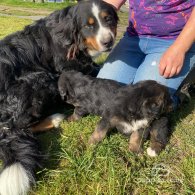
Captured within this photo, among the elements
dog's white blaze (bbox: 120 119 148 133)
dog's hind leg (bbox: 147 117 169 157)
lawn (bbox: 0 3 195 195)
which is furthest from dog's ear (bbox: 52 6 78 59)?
dog's hind leg (bbox: 147 117 169 157)

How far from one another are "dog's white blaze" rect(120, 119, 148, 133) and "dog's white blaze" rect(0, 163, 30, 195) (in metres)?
1.12

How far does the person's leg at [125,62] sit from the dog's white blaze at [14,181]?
2.15m

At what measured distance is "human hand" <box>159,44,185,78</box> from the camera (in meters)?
3.88

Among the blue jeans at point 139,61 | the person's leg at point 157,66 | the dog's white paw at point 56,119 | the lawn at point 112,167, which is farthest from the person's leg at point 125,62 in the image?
the lawn at point 112,167

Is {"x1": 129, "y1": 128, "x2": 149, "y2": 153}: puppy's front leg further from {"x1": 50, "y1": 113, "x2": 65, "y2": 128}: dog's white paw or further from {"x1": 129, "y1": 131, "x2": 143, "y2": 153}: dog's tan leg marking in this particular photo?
{"x1": 50, "y1": 113, "x2": 65, "y2": 128}: dog's white paw

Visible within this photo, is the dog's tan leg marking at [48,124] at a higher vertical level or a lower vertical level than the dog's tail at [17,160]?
lower

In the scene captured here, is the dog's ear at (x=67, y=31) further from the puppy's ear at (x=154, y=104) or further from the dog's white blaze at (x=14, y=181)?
the dog's white blaze at (x=14, y=181)

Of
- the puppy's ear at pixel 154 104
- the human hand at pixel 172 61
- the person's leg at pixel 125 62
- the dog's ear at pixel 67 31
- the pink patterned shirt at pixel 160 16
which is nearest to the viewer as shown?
the puppy's ear at pixel 154 104

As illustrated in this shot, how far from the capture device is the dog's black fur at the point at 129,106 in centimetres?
333

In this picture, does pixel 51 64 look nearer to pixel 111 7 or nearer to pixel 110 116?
pixel 111 7

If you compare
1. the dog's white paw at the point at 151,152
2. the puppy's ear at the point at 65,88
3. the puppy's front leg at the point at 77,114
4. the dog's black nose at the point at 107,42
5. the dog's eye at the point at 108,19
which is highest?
the dog's eye at the point at 108,19

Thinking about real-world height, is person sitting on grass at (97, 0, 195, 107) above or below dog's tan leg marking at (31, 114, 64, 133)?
above

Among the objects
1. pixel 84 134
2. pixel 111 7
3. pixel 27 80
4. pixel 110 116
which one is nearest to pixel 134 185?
pixel 110 116

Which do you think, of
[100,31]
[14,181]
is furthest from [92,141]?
[100,31]
